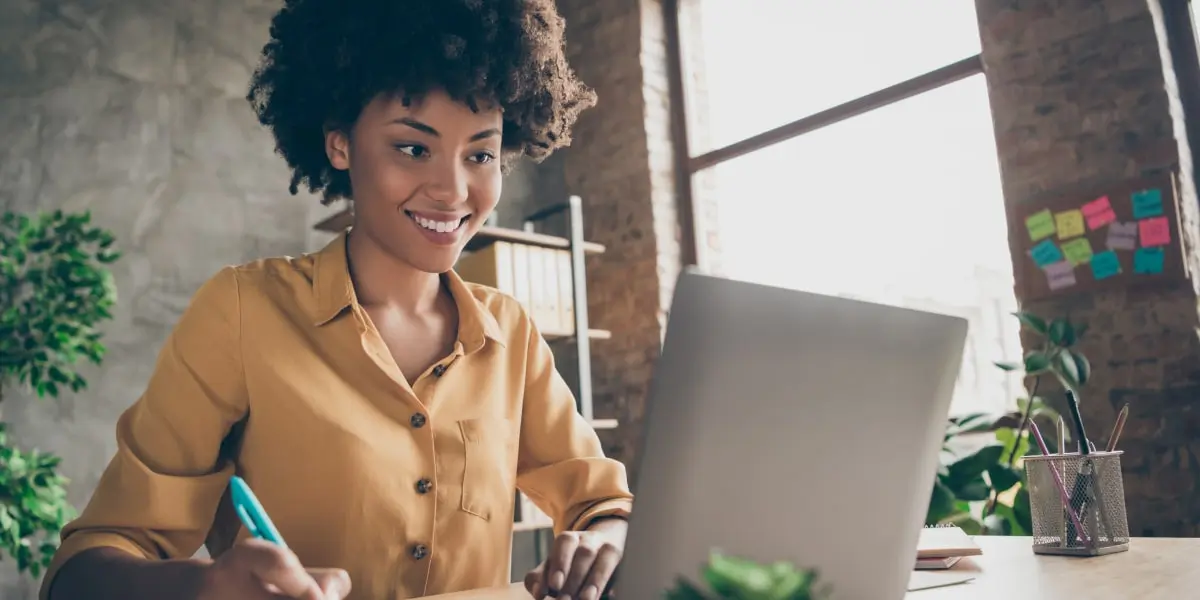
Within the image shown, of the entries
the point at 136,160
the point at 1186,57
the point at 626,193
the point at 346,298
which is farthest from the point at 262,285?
the point at 626,193

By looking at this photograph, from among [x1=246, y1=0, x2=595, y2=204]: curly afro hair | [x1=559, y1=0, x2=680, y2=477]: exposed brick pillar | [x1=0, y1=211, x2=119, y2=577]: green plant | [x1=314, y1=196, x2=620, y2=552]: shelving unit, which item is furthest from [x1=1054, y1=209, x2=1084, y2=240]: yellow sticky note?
[x1=0, y1=211, x2=119, y2=577]: green plant

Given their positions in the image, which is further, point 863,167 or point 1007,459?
point 863,167

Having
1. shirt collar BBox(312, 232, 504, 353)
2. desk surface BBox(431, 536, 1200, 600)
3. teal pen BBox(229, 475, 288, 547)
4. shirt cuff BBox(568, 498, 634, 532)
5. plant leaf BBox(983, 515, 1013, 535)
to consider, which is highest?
shirt collar BBox(312, 232, 504, 353)

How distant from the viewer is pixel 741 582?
0.53m

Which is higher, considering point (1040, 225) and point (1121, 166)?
point (1121, 166)

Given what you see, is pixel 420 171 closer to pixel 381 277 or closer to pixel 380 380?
pixel 381 277

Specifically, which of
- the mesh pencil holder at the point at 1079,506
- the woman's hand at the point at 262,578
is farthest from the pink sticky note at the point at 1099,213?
the woman's hand at the point at 262,578

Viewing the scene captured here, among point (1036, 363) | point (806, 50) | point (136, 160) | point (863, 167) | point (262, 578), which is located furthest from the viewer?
point (806, 50)

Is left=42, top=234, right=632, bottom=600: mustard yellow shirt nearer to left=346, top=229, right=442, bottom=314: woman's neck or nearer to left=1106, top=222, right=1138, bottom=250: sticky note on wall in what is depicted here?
left=346, top=229, right=442, bottom=314: woman's neck

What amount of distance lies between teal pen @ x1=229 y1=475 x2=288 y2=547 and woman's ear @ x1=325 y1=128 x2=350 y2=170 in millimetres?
606

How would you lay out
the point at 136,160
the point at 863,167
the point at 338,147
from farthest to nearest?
the point at 863,167 → the point at 136,160 → the point at 338,147

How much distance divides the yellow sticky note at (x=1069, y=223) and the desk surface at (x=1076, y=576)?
183cm

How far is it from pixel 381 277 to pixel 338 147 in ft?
0.62

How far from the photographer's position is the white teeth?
114 cm
